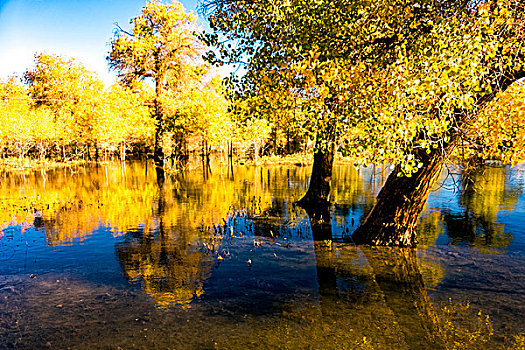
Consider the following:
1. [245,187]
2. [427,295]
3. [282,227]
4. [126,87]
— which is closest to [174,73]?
[126,87]

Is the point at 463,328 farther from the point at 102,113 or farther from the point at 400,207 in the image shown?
the point at 102,113

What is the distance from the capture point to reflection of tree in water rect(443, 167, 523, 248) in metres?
12.7

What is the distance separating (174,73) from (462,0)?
95.6 ft

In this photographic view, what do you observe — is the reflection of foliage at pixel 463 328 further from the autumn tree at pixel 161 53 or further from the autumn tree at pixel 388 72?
the autumn tree at pixel 161 53

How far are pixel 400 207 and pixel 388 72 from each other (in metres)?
5.10

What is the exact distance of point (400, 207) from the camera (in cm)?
1115

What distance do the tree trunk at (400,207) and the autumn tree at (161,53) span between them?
80.5ft

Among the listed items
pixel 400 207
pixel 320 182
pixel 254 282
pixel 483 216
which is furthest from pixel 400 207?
pixel 483 216

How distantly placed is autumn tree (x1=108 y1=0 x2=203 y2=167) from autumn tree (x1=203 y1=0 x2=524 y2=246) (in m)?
21.1

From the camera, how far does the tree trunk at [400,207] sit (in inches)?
411

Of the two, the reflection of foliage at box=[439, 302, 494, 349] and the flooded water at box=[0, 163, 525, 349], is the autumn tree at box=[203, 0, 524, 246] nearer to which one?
the flooded water at box=[0, 163, 525, 349]

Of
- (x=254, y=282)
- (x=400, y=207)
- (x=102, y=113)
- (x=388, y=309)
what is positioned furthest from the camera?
(x=102, y=113)

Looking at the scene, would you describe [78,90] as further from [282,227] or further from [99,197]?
[282,227]

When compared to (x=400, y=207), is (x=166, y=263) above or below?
below
